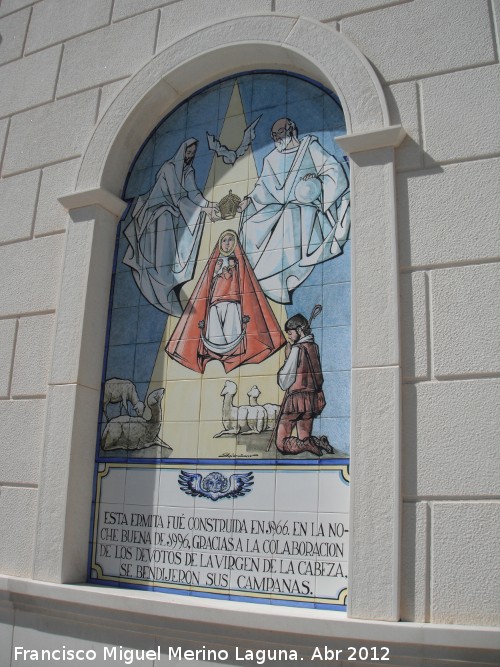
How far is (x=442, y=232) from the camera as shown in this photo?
4.26 meters

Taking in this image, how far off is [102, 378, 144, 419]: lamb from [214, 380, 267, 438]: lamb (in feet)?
2.48

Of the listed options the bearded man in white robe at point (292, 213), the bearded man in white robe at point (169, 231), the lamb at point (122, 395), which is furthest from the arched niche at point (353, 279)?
the bearded man in white robe at point (292, 213)

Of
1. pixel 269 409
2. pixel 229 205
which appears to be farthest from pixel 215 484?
pixel 229 205

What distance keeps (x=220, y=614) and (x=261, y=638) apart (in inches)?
11.8

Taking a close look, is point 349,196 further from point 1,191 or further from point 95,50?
point 1,191

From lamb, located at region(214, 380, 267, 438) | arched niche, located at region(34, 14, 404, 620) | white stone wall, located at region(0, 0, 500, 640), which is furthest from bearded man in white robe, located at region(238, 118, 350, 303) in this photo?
lamb, located at region(214, 380, 267, 438)

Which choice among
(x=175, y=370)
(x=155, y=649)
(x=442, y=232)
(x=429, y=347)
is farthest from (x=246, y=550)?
(x=442, y=232)

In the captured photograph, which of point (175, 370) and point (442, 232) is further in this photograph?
point (175, 370)

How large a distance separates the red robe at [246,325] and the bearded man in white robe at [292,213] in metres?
0.10

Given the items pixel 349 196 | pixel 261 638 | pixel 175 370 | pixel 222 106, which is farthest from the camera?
pixel 222 106

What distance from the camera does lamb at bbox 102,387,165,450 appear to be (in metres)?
5.19

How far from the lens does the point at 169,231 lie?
Result: 559 centimetres

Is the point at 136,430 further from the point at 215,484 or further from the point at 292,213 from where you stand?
the point at 292,213

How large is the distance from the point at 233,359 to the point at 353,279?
3.75 ft
